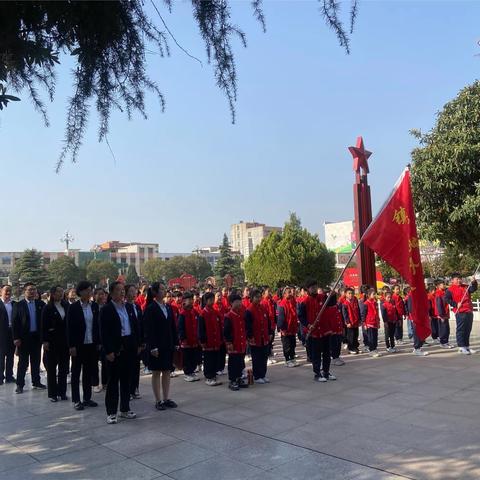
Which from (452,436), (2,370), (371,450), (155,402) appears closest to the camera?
(371,450)

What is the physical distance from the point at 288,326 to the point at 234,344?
237cm

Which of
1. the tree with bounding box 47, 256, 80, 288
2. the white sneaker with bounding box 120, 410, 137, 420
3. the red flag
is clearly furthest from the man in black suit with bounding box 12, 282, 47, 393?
the tree with bounding box 47, 256, 80, 288

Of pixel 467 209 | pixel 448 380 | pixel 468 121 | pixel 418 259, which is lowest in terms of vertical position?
pixel 448 380

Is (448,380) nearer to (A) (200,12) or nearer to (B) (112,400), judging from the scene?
(B) (112,400)

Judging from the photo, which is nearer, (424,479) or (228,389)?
(424,479)

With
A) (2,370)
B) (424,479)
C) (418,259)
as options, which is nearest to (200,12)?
(424,479)

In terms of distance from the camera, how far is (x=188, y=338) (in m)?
8.71

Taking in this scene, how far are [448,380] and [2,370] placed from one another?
7.51 m

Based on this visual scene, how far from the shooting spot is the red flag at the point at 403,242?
22.3ft

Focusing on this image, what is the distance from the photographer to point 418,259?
696 centimetres

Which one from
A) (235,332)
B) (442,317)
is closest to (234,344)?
(235,332)

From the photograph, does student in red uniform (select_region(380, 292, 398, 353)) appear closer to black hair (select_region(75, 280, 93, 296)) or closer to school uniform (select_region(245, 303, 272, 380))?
school uniform (select_region(245, 303, 272, 380))

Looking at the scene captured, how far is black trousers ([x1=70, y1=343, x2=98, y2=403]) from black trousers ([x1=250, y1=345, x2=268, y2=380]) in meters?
2.56

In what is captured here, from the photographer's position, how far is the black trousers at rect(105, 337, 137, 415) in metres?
5.77
